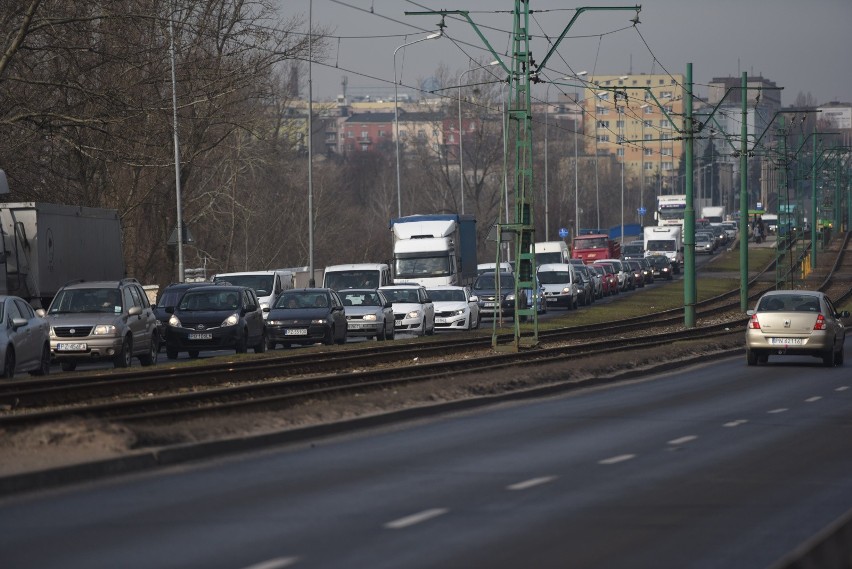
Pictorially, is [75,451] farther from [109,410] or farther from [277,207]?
[277,207]

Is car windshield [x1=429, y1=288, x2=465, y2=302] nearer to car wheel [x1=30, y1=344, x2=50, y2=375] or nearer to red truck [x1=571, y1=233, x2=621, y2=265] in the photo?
car wheel [x1=30, y1=344, x2=50, y2=375]

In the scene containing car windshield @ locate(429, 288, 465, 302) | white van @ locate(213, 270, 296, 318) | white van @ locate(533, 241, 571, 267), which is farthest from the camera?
white van @ locate(533, 241, 571, 267)

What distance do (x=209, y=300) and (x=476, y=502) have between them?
23389mm

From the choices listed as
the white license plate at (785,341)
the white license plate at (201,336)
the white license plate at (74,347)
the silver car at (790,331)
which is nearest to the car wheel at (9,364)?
the white license plate at (74,347)

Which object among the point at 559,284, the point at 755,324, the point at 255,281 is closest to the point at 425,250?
the point at 255,281

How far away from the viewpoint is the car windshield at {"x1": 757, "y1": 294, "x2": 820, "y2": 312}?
2964 centimetres

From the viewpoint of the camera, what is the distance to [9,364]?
941 inches

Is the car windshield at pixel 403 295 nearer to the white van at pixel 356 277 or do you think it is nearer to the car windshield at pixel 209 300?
the white van at pixel 356 277

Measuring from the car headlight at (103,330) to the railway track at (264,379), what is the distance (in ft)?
4.25

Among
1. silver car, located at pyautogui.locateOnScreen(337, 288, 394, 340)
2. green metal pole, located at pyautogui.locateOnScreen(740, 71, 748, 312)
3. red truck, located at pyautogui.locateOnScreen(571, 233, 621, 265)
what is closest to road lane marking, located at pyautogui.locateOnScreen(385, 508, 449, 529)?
silver car, located at pyautogui.locateOnScreen(337, 288, 394, 340)

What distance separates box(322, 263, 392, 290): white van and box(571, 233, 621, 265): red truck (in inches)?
1784

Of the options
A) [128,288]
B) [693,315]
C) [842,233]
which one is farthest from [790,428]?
[842,233]

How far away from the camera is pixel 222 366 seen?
27.3 m

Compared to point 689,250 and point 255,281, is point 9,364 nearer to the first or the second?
point 255,281
